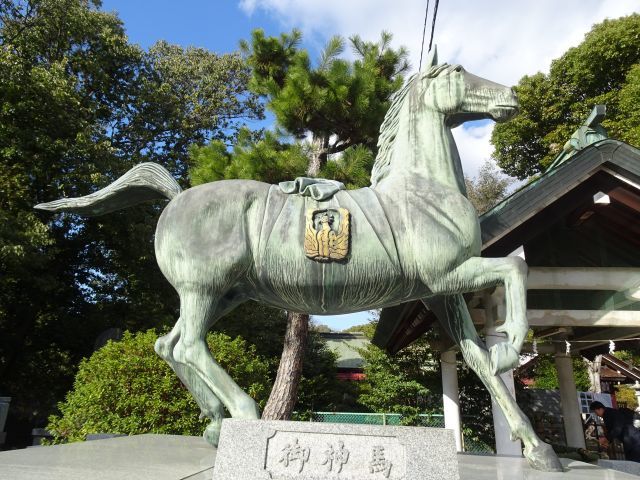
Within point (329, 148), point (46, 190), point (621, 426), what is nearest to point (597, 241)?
point (621, 426)

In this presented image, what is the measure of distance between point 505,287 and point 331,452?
1346mm

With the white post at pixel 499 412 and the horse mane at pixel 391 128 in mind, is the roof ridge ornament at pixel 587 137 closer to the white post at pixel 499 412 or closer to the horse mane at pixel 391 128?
the white post at pixel 499 412

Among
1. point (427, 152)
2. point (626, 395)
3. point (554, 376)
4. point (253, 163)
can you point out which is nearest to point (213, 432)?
point (427, 152)

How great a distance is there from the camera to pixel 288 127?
30.4ft

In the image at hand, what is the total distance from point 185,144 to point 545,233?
1361 cm

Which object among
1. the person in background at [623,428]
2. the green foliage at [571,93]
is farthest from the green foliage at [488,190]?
the person in background at [623,428]

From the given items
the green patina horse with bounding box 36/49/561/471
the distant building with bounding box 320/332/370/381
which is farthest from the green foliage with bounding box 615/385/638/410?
the green patina horse with bounding box 36/49/561/471

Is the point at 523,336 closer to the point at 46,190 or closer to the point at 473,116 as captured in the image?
the point at 473,116

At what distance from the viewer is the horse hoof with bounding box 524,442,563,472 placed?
271cm

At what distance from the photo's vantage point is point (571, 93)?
18016 mm

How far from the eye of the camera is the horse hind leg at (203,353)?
8.68 ft

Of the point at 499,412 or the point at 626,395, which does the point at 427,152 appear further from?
the point at 626,395

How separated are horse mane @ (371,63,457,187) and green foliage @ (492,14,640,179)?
1441 cm

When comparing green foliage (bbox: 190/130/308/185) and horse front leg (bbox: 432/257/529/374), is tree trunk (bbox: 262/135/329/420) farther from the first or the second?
horse front leg (bbox: 432/257/529/374)
